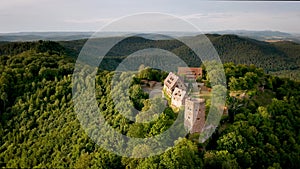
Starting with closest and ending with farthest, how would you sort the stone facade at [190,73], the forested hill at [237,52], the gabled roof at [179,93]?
the gabled roof at [179,93] < the stone facade at [190,73] < the forested hill at [237,52]

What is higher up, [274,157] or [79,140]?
[79,140]

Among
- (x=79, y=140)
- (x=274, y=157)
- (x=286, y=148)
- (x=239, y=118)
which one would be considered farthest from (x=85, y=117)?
(x=286, y=148)

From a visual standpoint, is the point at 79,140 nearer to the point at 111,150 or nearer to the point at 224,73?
the point at 111,150

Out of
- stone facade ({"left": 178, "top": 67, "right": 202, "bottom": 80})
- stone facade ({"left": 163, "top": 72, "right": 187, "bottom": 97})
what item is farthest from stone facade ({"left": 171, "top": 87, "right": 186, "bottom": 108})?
stone facade ({"left": 178, "top": 67, "right": 202, "bottom": 80})

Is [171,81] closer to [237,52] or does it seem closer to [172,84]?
[172,84]

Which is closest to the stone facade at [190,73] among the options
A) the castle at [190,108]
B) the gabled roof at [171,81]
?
the gabled roof at [171,81]

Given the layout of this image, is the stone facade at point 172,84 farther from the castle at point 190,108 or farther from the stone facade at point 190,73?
the stone facade at point 190,73
